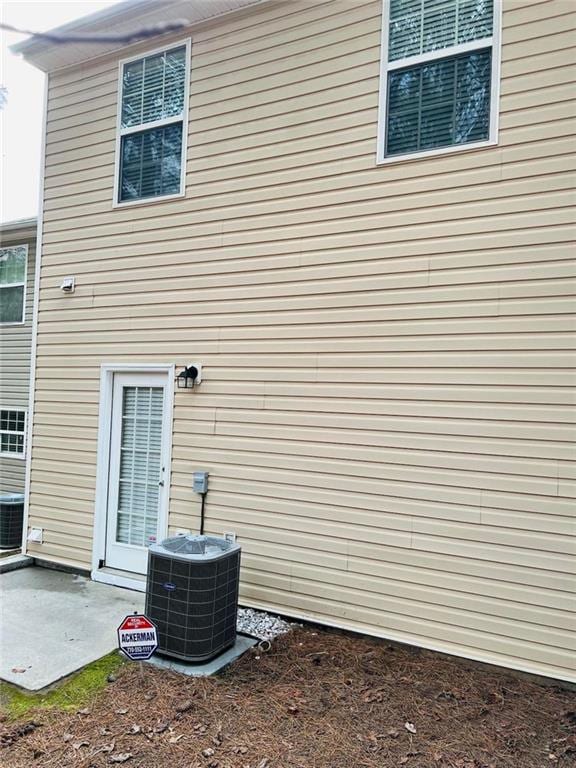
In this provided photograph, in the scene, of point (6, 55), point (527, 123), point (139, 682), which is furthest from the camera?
point (6, 55)

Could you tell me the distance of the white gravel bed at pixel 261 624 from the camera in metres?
4.08

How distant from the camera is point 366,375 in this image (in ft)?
13.6

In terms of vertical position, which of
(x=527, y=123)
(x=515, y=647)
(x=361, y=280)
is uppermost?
(x=527, y=123)

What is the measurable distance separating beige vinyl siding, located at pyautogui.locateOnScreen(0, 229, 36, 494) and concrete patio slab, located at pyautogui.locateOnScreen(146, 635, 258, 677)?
23.4 feet

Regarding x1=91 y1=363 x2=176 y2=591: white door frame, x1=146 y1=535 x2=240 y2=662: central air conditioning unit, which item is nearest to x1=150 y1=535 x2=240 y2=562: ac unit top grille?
x1=146 y1=535 x2=240 y2=662: central air conditioning unit

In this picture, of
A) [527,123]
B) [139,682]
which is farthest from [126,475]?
[527,123]

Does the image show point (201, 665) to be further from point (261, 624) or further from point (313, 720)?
point (313, 720)

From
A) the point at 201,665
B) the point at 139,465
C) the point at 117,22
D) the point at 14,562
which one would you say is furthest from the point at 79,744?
the point at 117,22

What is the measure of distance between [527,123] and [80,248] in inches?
173

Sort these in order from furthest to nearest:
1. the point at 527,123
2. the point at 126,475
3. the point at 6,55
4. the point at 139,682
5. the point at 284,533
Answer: the point at 6,55
the point at 126,475
the point at 284,533
the point at 527,123
the point at 139,682

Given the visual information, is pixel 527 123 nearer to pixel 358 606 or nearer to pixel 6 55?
pixel 358 606

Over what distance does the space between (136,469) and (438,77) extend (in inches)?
169

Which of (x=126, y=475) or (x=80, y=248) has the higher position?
(x=80, y=248)

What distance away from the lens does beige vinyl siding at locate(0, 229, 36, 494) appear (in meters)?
9.70
